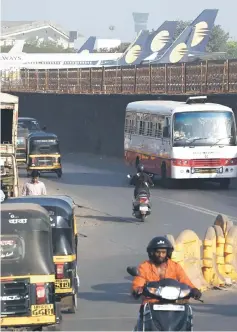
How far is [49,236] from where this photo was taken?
12.5 metres

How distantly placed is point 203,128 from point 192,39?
209ft

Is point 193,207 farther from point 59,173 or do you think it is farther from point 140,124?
point 59,173

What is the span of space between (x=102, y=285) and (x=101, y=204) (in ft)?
42.8

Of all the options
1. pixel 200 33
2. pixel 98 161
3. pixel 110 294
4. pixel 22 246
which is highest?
pixel 22 246

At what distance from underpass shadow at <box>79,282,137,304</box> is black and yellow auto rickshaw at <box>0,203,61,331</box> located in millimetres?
3899

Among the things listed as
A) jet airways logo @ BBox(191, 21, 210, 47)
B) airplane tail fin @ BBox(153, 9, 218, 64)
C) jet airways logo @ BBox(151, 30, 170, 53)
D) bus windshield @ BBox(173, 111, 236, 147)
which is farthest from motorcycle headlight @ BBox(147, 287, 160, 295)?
jet airways logo @ BBox(151, 30, 170, 53)

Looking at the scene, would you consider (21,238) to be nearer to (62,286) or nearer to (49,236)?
(49,236)

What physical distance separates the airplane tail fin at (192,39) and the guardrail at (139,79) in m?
24.6

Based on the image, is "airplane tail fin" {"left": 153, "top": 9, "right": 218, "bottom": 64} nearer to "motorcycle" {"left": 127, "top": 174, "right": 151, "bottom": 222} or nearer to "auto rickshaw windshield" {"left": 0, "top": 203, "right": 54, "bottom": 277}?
"motorcycle" {"left": 127, "top": 174, "right": 151, "bottom": 222}

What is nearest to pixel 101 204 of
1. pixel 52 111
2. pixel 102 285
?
A: pixel 102 285

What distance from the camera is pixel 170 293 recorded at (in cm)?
957

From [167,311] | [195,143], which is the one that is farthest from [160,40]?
[167,311]

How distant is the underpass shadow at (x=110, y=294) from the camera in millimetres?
16359

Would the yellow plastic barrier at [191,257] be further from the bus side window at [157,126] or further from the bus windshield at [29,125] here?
the bus windshield at [29,125]
